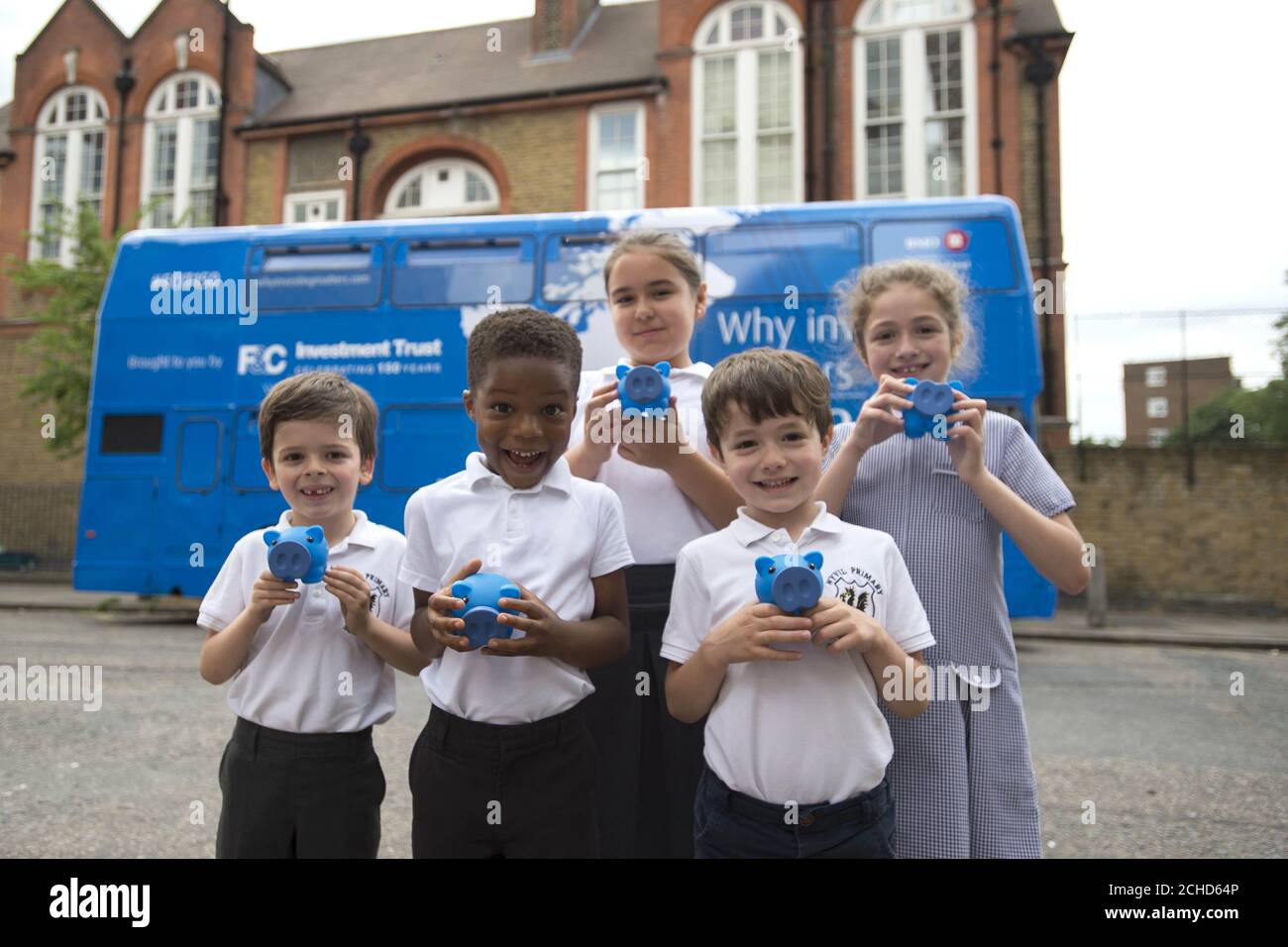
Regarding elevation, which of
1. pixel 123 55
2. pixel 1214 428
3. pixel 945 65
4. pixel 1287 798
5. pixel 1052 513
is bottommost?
pixel 1287 798

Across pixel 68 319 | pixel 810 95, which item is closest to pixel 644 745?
pixel 810 95

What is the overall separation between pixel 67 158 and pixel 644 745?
1803 cm

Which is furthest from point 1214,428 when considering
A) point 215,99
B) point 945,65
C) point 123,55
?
point 123,55

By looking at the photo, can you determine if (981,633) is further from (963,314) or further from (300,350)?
(300,350)

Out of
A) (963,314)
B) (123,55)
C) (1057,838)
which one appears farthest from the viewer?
(123,55)

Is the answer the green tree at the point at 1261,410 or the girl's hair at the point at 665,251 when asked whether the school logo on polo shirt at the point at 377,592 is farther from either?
the green tree at the point at 1261,410

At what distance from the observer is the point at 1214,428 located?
12438mm

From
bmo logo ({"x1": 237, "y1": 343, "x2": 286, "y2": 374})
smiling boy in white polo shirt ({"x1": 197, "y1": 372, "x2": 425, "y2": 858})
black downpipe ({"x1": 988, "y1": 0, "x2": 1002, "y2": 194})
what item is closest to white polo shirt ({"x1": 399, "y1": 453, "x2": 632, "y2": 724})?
smiling boy in white polo shirt ({"x1": 197, "y1": 372, "x2": 425, "y2": 858})

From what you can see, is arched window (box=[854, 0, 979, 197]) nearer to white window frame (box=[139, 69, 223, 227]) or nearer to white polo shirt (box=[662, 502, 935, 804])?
white window frame (box=[139, 69, 223, 227])

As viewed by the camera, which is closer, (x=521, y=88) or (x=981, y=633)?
(x=981, y=633)

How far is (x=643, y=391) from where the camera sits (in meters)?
1.64

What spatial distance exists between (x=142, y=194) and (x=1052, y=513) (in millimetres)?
18477

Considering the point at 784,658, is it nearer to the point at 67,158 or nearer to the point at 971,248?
the point at 971,248

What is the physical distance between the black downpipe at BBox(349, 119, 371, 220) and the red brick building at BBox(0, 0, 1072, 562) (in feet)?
0.13
